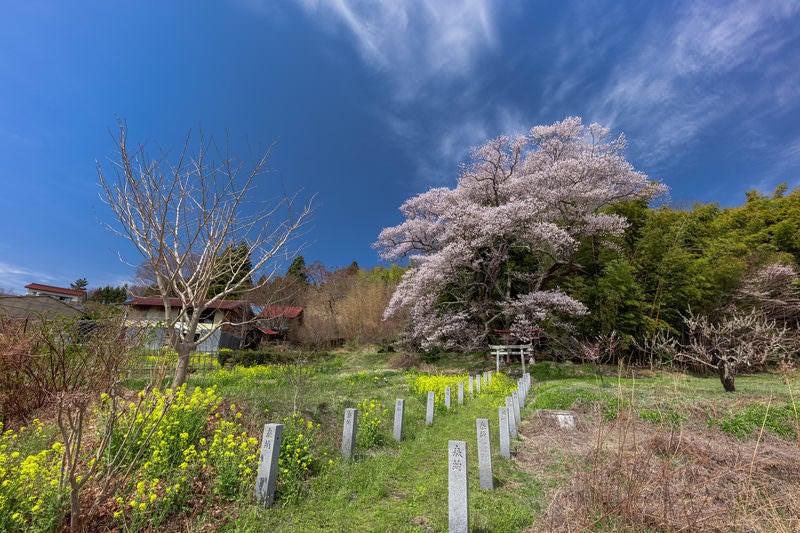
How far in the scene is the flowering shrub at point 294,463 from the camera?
400 cm

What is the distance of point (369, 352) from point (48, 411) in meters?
20.7

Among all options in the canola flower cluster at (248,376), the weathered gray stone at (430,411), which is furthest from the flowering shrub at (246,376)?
the weathered gray stone at (430,411)

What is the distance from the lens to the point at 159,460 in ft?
12.9

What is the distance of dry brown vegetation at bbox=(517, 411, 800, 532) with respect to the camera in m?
2.78

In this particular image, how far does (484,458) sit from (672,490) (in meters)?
1.96

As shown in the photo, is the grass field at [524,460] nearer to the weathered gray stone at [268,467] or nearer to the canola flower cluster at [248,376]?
the weathered gray stone at [268,467]

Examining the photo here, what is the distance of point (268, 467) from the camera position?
151 inches

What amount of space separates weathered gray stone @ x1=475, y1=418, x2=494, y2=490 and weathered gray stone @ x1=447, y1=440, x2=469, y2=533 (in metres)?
1.11

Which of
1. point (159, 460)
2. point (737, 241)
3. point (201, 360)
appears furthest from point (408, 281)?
point (737, 241)

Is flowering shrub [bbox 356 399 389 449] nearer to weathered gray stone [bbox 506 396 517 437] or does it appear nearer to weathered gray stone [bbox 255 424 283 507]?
weathered gray stone [bbox 255 424 283 507]

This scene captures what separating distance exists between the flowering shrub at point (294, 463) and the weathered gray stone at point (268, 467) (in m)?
0.21

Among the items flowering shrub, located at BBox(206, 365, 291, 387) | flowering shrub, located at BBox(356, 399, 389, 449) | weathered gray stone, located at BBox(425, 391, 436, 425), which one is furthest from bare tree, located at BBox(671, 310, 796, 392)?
flowering shrub, located at BBox(206, 365, 291, 387)

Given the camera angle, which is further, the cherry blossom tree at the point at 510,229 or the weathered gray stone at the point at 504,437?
the cherry blossom tree at the point at 510,229

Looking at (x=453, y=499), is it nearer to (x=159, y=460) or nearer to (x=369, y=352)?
(x=159, y=460)
